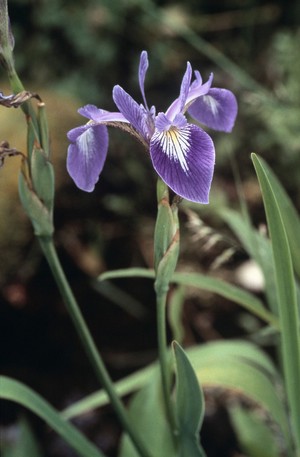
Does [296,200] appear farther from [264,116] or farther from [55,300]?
[55,300]

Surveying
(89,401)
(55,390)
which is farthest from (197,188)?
(55,390)

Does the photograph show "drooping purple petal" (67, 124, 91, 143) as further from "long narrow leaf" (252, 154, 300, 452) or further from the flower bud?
"long narrow leaf" (252, 154, 300, 452)

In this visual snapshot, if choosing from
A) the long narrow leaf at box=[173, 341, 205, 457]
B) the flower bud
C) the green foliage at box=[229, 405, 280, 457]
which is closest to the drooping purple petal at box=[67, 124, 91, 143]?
the flower bud

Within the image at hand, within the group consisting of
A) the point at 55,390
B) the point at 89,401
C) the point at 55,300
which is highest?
the point at 89,401

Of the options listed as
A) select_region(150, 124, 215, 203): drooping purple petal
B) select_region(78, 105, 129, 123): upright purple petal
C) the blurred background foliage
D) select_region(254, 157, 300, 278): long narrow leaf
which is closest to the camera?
select_region(150, 124, 215, 203): drooping purple petal

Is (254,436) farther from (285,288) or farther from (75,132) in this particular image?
(75,132)

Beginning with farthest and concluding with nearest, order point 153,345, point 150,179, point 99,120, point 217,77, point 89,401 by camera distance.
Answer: point 217,77 < point 150,179 < point 153,345 < point 89,401 < point 99,120

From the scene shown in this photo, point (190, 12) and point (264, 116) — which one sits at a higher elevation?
point (190, 12)
